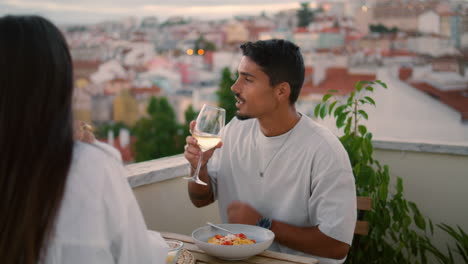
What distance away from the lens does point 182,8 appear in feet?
49.8

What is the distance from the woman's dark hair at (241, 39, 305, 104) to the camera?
1.86m

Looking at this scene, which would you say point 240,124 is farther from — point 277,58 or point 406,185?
point 406,185

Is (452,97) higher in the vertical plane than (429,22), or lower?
lower

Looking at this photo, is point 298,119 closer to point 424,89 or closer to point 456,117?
point 456,117

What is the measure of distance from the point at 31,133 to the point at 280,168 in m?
1.13

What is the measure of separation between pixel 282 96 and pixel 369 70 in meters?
6.92

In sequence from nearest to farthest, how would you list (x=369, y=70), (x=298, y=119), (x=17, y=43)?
1. (x=17, y=43)
2. (x=298, y=119)
3. (x=369, y=70)

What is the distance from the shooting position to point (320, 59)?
372 inches

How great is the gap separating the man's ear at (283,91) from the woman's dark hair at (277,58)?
1 cm

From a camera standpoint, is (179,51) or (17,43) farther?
(179,51)

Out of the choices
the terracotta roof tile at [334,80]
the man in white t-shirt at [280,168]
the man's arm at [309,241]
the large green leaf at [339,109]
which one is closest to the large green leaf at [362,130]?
the large green leaf at [339,109]

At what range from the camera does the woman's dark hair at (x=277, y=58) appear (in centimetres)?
186

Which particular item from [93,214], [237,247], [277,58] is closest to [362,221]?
[277,58]

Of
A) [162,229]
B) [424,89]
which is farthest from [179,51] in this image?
[162,229]
